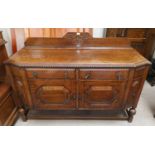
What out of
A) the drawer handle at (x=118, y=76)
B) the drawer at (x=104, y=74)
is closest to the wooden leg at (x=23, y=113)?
the drawer at (x=104, y=74)

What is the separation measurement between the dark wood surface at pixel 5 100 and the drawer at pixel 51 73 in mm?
376

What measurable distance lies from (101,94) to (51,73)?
19.1 inches

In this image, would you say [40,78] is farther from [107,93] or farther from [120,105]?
[120,105]

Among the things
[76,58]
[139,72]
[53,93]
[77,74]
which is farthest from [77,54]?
[139,72]

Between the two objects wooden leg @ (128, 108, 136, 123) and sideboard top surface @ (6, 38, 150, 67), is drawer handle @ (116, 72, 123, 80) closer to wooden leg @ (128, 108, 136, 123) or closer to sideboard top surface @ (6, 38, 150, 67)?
sideboard top surface @ (6, 38, 150, 67)

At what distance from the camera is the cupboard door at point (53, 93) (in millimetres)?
1195

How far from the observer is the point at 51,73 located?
3.75 feet

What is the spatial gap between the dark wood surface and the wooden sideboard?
122 mm

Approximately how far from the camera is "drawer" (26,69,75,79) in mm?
1130

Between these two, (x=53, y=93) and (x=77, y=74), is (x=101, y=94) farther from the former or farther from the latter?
(x=53, y=93)

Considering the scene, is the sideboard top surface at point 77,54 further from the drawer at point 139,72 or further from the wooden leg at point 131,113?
the wooden leg at point 131,113

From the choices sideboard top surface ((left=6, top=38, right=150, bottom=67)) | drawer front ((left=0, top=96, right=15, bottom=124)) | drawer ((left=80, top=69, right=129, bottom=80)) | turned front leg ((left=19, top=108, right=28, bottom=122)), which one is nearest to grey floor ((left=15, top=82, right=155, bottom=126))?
turned front leg ((left=19, top=108, right=28, bottom=122))
